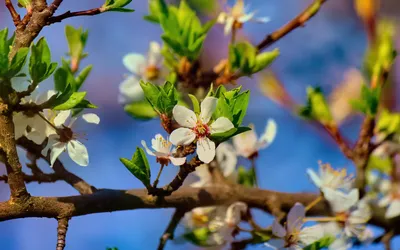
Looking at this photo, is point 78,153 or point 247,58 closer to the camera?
point 78,153

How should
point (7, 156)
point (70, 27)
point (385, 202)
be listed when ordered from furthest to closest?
point (385, 202) < point (70, 27) < point (7, 156)

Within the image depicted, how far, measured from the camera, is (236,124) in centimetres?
43

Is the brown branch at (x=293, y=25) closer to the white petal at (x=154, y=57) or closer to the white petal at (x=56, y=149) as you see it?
the white petal at (x=154, y=57)

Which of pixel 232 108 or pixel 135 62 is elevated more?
pixel 135 62

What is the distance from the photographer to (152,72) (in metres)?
0.72

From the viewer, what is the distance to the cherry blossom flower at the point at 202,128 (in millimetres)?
426

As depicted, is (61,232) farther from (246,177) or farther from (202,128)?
(246,177)

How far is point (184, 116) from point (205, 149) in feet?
0.14

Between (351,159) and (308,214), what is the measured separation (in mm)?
109

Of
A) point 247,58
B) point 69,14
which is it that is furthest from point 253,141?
point 69,14

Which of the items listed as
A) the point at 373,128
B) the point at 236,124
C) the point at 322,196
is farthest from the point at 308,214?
the point at 236,124

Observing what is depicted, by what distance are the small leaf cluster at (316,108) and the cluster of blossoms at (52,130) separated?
11.8 inches

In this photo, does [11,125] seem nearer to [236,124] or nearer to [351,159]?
[236,124]

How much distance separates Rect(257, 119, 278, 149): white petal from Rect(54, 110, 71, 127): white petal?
30 cm
